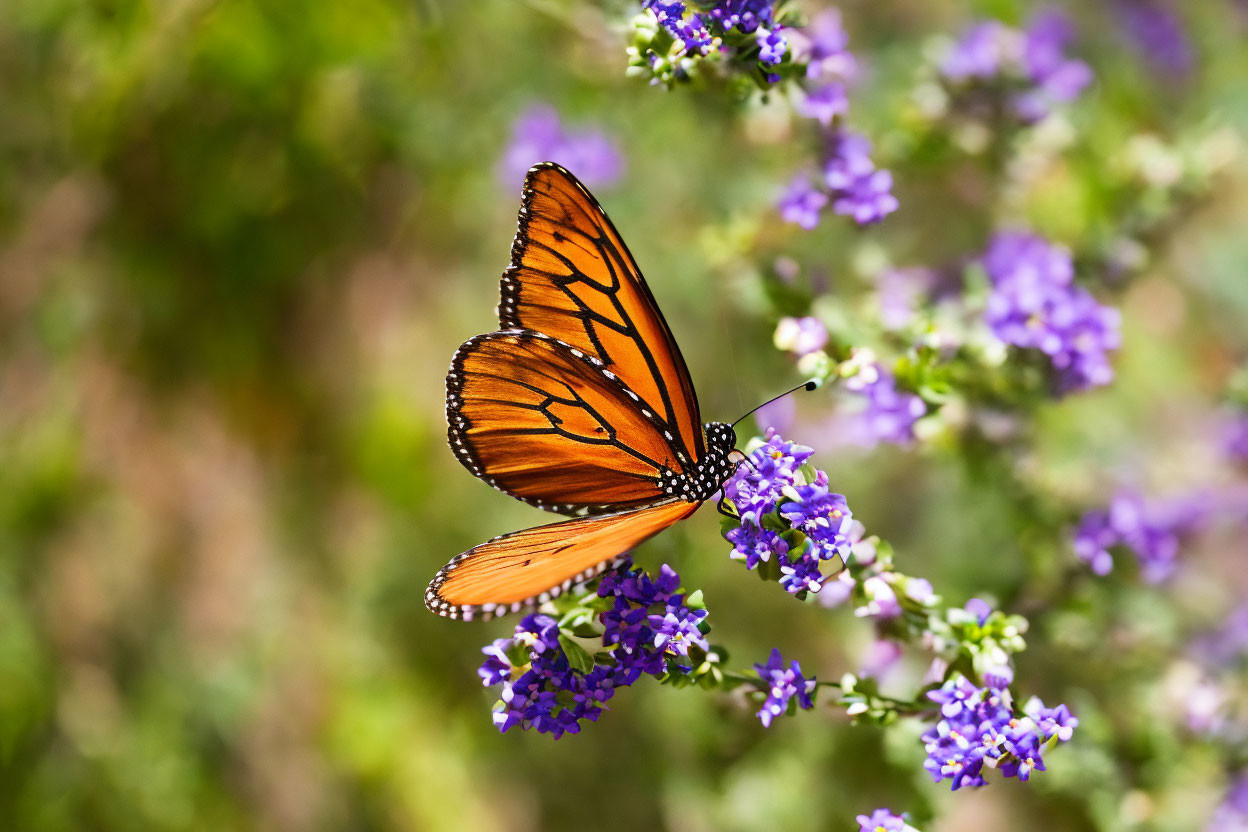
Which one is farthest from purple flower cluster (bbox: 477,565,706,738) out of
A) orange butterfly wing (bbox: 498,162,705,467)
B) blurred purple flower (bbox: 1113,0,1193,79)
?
blurred purple flower (bbox: 1113,0,1193,79)

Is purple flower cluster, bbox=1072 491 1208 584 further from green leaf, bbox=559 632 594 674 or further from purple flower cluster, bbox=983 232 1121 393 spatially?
green leaf, bbox=559 632 594 674

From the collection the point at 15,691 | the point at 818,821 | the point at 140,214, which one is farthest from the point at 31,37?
the point at 818,821

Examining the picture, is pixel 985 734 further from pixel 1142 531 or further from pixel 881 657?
pixel 1142 531

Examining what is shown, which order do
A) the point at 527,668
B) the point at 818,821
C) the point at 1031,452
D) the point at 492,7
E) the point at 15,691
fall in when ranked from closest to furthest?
1. the point at 527,668
2. the point at 1031,452
3. the point at 818,821
4. the point at 492,7
5. the point at 15,691

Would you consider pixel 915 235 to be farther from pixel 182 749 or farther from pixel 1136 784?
pixel 182 749

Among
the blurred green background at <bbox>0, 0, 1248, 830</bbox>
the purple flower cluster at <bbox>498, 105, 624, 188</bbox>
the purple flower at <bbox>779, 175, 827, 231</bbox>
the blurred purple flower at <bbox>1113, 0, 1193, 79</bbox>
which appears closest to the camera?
the purple flower at <bbox>779, 175, 827, 231</bbox>

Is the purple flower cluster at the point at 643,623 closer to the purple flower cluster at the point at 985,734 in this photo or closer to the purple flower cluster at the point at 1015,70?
the purple flower cluster at the point at 985,734

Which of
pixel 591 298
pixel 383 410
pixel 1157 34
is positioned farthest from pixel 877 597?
pixel 1157 34
